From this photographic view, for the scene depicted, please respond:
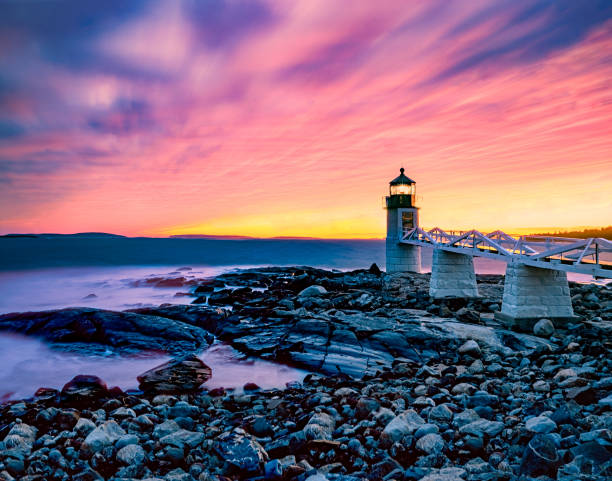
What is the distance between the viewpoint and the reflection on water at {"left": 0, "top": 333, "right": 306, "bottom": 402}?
333 inches

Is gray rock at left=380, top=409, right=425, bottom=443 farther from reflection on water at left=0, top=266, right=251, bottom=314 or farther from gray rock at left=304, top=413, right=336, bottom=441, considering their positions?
reflection on water at left=0, top=266, right=251, bottom=314

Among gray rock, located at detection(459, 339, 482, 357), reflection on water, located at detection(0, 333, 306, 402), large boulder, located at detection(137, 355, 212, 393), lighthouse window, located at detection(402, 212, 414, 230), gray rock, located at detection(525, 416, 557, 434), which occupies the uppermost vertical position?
lighthouse window, located at detection(402, 212, 414, 230)

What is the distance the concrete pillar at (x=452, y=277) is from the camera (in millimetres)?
16750

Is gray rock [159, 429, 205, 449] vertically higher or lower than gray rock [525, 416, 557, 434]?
lower

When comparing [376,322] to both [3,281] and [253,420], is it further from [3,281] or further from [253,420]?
[3,281]

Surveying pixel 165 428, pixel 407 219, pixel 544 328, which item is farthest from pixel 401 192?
pixel 165 428

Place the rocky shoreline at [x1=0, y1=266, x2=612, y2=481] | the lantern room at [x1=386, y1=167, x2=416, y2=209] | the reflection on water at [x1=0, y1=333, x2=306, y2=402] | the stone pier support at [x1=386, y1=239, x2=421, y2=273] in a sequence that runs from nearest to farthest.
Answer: the rocky shoreline at [x1=0, y1=266, x2=612, y2=481]
the reflection on water at [x1=0, y1=333, x2=306, y2=402]
the stone pier support at [x1=386, y1=239, x2=421, y2=273]
the lantern room at [x1=386, y1=167, x2=416, y2=209]

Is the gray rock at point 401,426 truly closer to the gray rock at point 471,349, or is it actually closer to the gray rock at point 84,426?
the gray rock at point 471,349

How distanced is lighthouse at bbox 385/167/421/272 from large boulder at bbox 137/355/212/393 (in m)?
21.9

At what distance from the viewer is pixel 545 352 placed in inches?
329

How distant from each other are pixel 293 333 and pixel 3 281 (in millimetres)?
44461

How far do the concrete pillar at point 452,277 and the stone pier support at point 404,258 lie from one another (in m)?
10.5

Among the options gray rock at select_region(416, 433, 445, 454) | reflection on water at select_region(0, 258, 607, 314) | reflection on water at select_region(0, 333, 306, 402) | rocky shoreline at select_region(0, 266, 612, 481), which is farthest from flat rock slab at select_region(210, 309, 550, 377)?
reflection on water at select_region(0, 258, 607, 314)

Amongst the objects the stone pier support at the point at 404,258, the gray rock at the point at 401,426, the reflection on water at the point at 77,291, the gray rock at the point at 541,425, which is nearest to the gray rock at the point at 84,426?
the gray rock at the point at 401,426
